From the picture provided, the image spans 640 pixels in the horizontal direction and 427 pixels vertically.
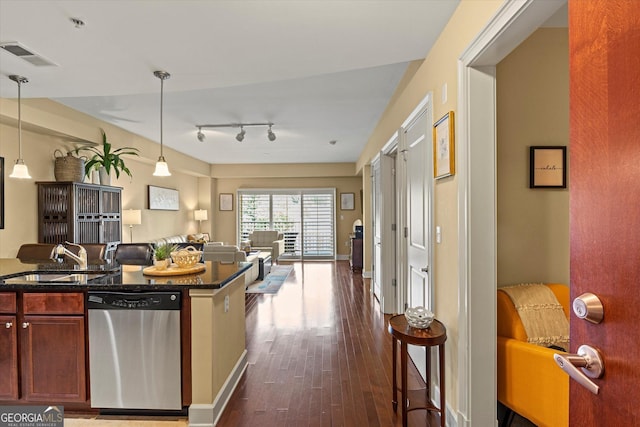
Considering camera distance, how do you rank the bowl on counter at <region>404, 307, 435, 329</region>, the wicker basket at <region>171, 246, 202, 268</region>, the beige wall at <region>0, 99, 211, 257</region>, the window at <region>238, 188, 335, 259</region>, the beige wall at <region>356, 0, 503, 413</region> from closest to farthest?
the beige wall at <region>356, 0, 503, 413</region>, the bowl on counter at <region>404, 307, 435, 329</region>, the wicker basket at <region>171, 246, 202, 268</region>, the beige wall at <region>0, 99, 211, 257</region>, the window at <region>238, 188, 335, 259</region>

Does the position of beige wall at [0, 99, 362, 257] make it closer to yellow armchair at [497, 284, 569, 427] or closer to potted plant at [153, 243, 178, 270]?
potted plant at [153, 243, 178, 270]

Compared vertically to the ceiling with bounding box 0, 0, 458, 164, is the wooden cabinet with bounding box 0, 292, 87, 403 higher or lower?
lower

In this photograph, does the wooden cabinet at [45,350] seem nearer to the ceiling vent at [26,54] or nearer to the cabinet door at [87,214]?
the ceiling vent at [26,54]

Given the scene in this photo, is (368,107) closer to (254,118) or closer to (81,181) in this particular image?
(254,118)

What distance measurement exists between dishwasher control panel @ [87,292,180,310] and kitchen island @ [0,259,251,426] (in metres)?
0.03

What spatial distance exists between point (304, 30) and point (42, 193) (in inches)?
166

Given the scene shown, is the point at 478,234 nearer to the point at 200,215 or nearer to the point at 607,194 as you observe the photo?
the point at 607,194

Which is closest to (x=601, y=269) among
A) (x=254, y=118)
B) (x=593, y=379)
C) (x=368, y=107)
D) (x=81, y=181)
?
(x=593, y=379)

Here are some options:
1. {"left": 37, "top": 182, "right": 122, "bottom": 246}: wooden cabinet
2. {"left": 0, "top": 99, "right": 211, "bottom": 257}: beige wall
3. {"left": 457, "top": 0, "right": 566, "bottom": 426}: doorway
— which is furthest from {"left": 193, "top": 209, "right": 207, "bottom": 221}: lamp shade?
{"left": 457, "top": 0, "right": 566, "bottom": 426}: doorway

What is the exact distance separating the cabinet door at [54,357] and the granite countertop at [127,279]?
0.74 ft

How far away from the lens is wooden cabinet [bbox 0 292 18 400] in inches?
87.1

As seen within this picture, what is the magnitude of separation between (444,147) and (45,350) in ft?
9.63

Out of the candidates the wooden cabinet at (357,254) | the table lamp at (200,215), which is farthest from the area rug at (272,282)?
the table lamp at (200,215)

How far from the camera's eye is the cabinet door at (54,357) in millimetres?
2189
